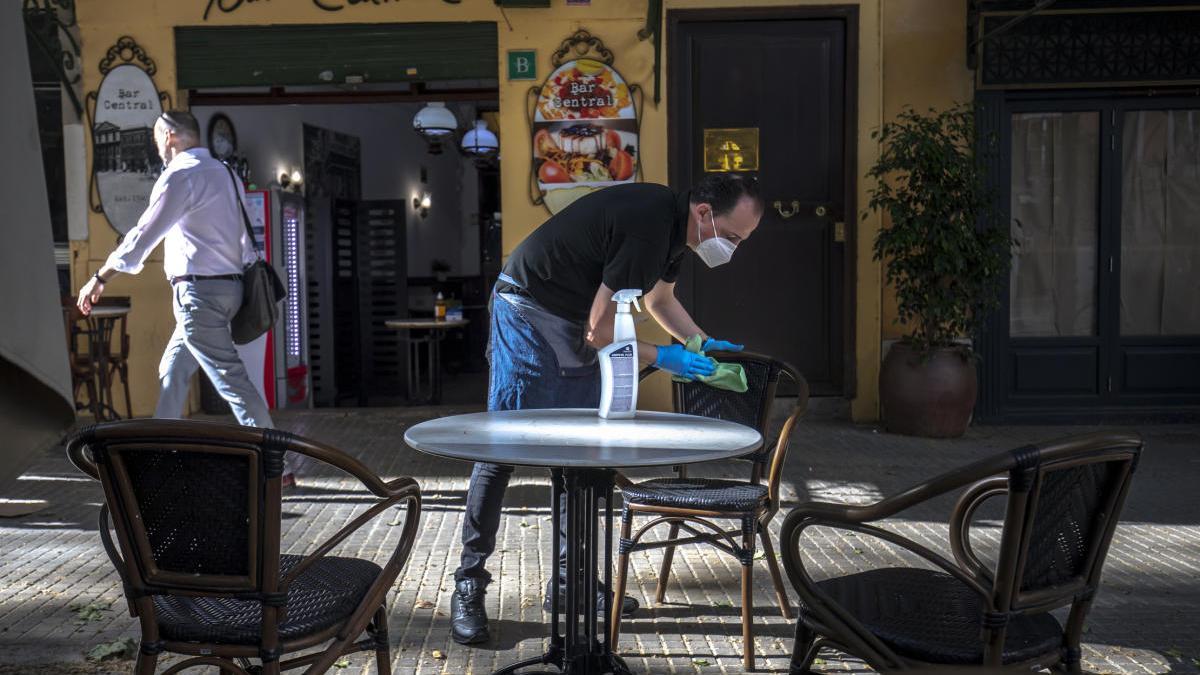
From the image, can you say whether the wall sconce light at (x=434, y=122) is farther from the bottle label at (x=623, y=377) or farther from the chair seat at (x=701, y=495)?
the bottle label at (x=623, y=377)

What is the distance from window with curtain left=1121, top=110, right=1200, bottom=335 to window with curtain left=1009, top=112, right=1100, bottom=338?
0.90 feet

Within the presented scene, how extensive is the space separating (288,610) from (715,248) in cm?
201

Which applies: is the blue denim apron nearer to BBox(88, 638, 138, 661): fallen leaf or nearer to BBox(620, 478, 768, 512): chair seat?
BBox(620, 478, 768, 512): chair seat

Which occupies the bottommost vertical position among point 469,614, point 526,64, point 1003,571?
point 469,614

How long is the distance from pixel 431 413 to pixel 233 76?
3.12 meters

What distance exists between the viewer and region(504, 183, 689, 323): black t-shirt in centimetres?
376

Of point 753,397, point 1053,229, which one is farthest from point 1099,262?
point 753,397

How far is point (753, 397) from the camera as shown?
4422 mm

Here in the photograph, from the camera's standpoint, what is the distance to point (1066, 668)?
266 cm

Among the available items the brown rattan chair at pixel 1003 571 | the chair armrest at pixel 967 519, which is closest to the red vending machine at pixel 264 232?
the brown rattan chair at pixel 1003 571

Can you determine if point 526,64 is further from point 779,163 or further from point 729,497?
point 729,497

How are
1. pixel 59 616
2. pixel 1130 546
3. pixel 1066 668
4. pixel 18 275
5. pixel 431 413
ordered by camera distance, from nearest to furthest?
pixel 18 275, pixel 1066 668, pixel 59 616, pixel 1130 546, pixel 431 413

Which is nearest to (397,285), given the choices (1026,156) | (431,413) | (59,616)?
(431,413)

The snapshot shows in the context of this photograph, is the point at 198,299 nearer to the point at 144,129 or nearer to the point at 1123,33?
the point at 144,129
